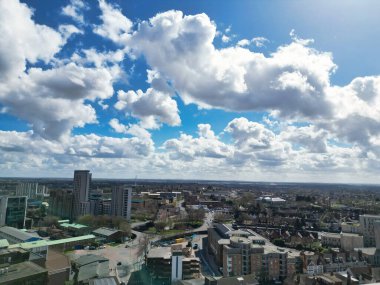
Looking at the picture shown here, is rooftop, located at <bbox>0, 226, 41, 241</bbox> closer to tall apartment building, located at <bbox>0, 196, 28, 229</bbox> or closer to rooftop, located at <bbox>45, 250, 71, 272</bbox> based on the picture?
tall apartment building, located at <bbox>0, 196, 28, 229</bbox>

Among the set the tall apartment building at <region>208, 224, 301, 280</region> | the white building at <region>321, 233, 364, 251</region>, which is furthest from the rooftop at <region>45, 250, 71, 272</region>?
the white building at <region>321, 233, 364, 251</region>

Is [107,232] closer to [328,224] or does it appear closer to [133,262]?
[133,262]

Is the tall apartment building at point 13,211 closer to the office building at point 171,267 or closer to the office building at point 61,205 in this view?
the office building at point 61,205

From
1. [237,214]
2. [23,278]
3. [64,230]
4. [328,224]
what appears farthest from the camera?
[237,214]

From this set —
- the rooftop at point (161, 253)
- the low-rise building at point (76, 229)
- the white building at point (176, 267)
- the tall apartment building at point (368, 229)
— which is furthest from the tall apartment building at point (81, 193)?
the tall apartment building at point (368, 229)

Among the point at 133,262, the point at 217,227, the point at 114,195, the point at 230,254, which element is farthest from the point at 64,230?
the point at 230,254
